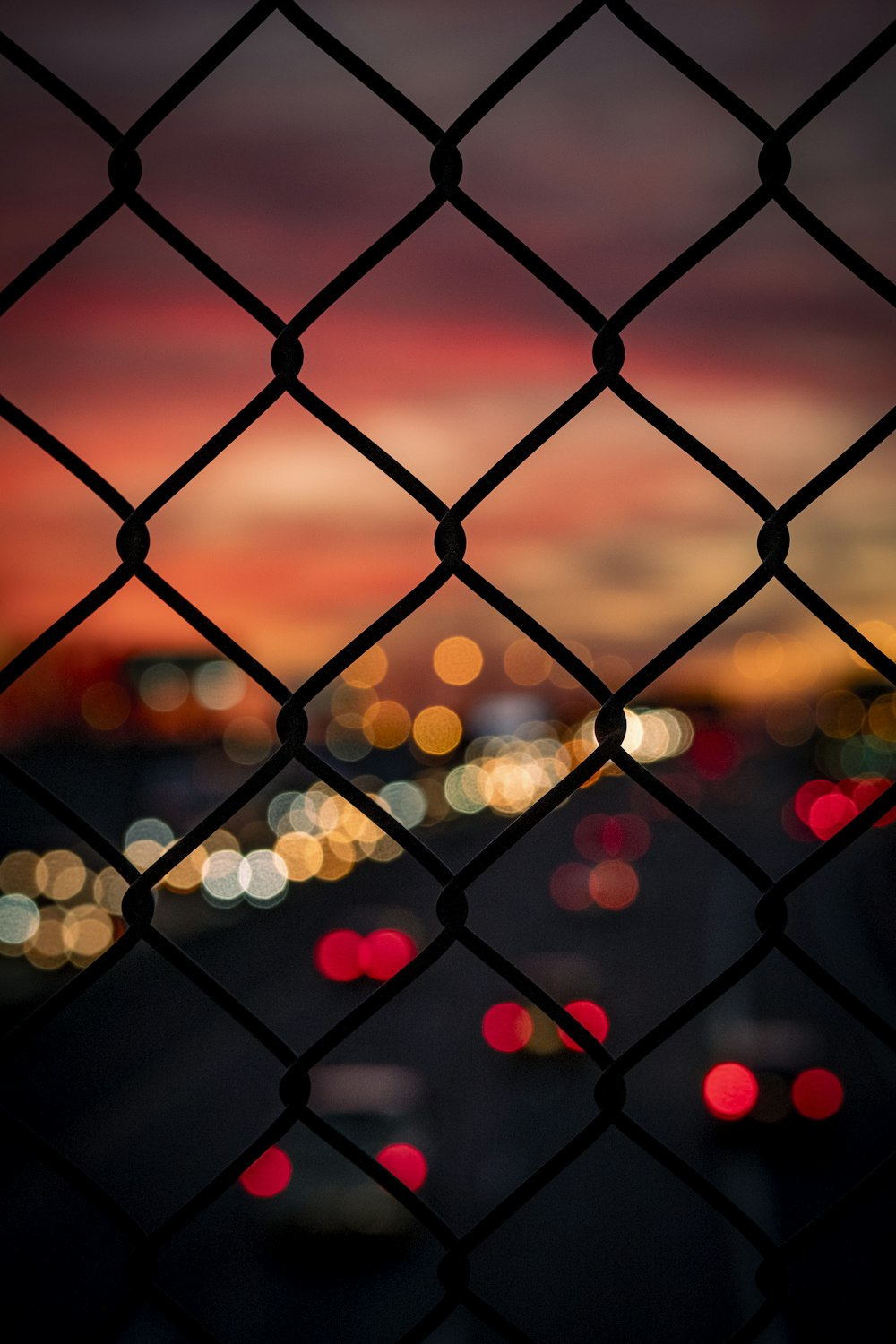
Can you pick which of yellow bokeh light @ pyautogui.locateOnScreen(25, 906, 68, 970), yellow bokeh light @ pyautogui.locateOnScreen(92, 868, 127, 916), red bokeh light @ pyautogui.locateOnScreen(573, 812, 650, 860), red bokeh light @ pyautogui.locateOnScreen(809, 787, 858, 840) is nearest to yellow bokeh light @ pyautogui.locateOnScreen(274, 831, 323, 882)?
red bokeh light @ pyautogui.locateOnScreen(573, 812, 650, 860)

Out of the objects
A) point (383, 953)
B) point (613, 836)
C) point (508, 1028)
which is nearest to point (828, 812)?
point (613, 836)

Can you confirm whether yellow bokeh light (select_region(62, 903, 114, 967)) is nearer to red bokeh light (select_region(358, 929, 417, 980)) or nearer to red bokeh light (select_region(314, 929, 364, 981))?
red bokeh light (select_region(314, 929, 364, 981))

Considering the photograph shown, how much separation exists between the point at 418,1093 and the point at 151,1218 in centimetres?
680

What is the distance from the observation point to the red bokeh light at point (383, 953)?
33.8 m

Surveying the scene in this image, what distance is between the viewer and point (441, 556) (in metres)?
1.21

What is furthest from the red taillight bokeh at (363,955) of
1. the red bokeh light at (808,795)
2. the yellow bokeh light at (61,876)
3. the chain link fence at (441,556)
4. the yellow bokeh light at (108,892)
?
the red bokeh light at (808,795)

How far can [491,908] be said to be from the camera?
4469cm

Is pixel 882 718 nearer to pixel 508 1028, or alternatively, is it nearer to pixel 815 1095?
pixel 508 1028

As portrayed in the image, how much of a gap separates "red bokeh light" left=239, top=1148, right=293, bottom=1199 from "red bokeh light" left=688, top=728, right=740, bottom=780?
263 ft

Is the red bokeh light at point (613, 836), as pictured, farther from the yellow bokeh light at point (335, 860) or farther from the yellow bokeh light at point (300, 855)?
the yellow bokeh light at point (300, 855)

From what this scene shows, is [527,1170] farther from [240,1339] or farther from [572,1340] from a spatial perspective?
[240,1339]

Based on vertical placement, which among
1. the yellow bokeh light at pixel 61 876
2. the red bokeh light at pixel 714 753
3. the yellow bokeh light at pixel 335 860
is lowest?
the yellow bokeh light at pixel 61 876

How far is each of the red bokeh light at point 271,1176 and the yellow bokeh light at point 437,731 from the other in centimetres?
9229

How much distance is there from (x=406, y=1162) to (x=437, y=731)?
3917 inches
